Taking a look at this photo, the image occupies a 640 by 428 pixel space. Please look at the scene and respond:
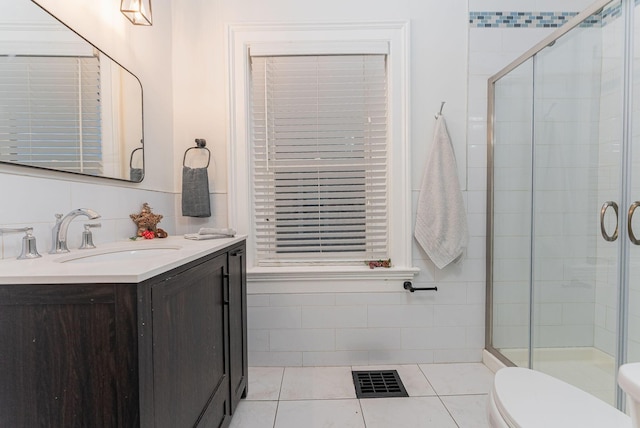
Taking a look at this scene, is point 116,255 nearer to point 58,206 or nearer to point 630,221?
point 58,206

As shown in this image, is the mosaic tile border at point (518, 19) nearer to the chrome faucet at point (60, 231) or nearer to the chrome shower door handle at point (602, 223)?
the chrome shower door handle at point (602, 223)

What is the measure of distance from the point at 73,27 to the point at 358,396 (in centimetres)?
217

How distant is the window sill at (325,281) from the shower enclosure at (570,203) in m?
0.65

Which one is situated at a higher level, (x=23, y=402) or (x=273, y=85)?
(x=273, y=85)

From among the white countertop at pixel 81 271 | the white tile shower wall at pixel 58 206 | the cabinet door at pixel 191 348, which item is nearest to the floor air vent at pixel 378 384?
the cabinet door at pixel 191 348

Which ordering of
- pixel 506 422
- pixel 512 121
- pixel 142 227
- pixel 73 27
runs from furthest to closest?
Answer: pixel 512 121, pixel 142 227, pixel 73 27, pixel 506 422

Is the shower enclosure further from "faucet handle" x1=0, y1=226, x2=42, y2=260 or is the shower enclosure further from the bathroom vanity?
"faucet handle" x1=0, y1=226, x2=42, y2=260

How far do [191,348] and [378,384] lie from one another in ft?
4.14

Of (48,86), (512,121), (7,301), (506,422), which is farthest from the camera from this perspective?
(512,121)

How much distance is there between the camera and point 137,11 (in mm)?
1567

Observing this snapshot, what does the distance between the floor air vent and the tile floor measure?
1.3 inches

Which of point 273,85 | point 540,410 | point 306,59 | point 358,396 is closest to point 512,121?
point 306,59

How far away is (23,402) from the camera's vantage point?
2.36ft

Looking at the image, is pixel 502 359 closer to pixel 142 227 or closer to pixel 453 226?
pixel 453 226
